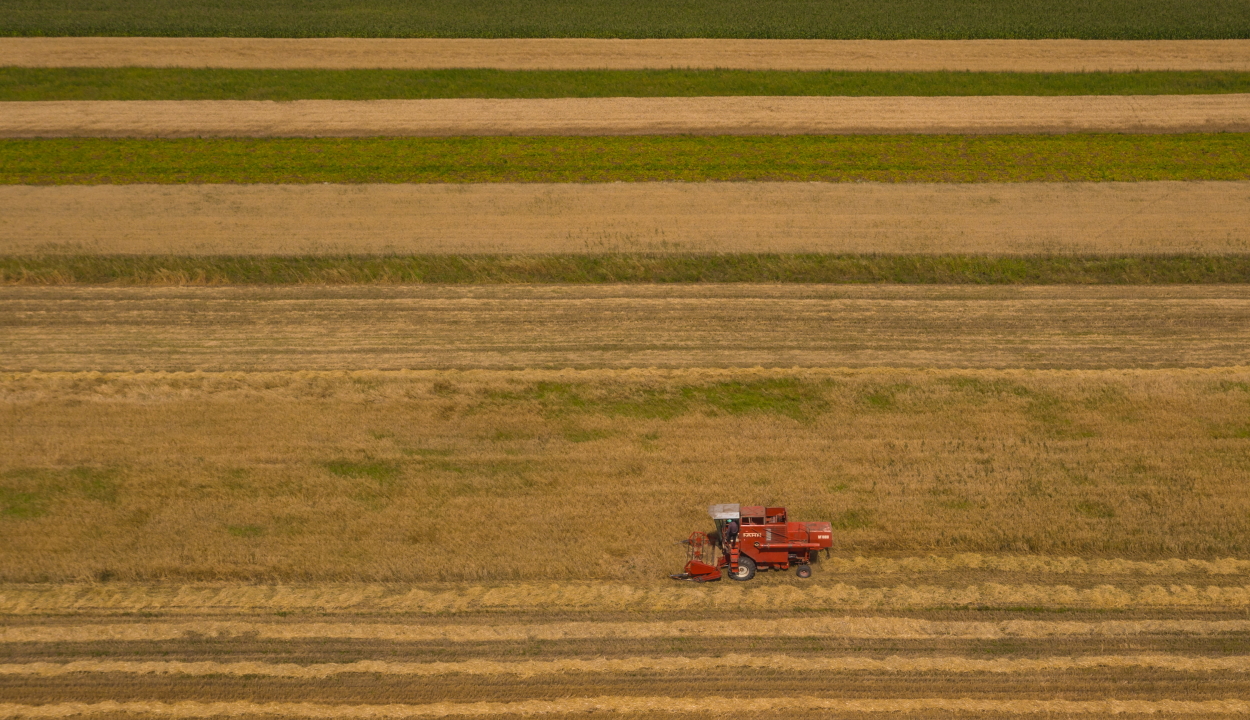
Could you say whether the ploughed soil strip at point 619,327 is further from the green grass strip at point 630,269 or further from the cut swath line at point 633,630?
the cut swath line at point 633,630

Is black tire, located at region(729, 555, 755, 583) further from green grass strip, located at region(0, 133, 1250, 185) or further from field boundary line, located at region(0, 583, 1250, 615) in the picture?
green grass strip, located at region(0, 133, 1250, 185)

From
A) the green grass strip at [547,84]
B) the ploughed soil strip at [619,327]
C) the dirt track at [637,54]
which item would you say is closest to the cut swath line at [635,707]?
the ploughed soil strip at [619,327]

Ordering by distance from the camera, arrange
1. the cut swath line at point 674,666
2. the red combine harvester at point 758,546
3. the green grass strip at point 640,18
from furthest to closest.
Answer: the green grass strip at point 640,18
the red combine harvester at point 758,546
the cut swath line at point 674,666

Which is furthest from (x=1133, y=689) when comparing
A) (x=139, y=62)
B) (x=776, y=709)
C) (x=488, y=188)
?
(x=139, y=62)

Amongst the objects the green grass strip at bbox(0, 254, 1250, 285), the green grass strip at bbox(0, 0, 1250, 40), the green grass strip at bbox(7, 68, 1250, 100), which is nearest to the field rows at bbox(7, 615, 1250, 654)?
the green grass strip at bbox(0, 254, 1250, 285)

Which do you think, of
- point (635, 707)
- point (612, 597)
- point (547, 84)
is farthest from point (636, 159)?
point (635, 707)

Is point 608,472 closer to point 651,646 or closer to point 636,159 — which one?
point 651,646
